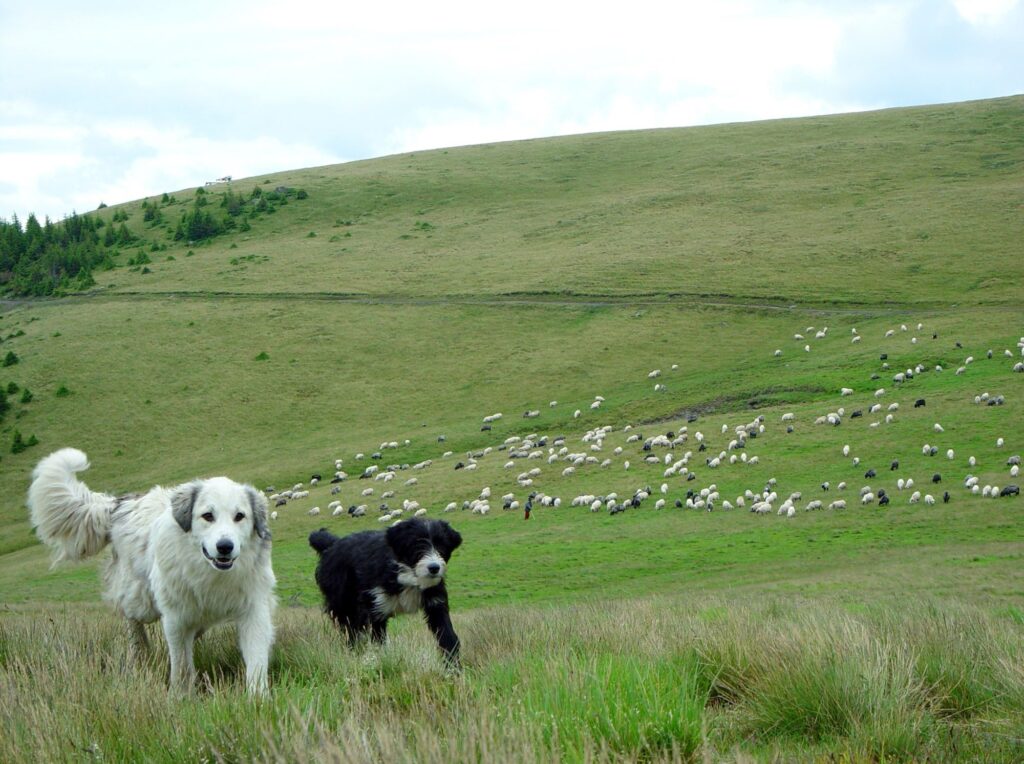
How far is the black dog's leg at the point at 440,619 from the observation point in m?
9.00

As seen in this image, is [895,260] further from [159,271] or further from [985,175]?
[159,271]

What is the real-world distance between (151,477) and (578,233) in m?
46.8

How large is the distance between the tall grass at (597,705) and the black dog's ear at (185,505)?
1.53 m

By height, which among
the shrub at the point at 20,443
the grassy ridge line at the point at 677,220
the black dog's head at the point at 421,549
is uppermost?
the grassy ridge line at the point at 677,220

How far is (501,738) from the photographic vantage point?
14.4 feet

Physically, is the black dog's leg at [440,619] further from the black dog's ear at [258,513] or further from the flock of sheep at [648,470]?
the flock of sheep at [648,470]

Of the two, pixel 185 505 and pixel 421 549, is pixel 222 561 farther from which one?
pixel 421 549

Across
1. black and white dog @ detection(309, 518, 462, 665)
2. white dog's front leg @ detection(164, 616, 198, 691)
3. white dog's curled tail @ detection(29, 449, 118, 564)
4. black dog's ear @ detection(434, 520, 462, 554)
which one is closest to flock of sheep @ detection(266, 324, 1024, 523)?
black and white dog @ detection(309, 518, 462, 665)

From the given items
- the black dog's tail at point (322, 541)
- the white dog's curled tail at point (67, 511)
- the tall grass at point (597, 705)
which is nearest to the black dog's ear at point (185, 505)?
the tall grass at point (597, 705)

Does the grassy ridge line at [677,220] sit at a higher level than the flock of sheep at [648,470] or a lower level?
higher

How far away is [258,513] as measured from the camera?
30.0 ft

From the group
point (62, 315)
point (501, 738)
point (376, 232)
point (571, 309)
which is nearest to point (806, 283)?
point (571, 309)

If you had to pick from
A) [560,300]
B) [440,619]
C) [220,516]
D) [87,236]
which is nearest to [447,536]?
[440,619]

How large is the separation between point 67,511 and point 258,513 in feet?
10.7
